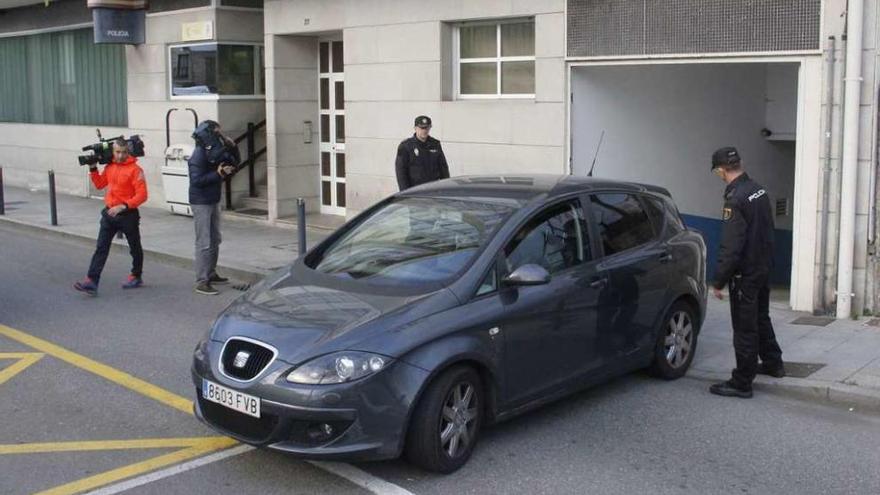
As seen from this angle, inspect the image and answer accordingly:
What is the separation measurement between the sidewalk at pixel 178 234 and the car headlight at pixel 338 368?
678 centimetres

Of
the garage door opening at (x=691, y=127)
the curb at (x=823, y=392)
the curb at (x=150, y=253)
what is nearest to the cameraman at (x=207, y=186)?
the curb at (x=150, y=253)

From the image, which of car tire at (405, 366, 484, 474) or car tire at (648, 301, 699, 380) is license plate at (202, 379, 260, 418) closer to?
car tire at (405, 366, 484, 474)

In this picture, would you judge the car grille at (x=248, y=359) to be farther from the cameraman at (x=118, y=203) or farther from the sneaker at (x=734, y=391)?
the cameraman at (x=118, y=203)

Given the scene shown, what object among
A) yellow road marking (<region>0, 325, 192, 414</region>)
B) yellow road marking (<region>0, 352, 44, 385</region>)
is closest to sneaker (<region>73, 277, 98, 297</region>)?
yellow road marking (<region>0, 325, 192, 414</region>)

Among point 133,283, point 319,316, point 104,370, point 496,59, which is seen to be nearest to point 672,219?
point 319,316

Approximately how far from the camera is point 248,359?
Result: 5.36m

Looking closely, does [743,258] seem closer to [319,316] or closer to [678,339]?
[678,339]

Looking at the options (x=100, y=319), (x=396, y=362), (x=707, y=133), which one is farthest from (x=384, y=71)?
(x=396, y=362)

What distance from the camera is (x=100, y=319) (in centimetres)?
964

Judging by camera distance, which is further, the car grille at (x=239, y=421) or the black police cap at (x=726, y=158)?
the black police cap at (x=726, y=158)

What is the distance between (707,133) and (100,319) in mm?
8469

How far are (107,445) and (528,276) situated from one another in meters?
2.69

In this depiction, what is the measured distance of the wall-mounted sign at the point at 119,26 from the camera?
57.5 ft

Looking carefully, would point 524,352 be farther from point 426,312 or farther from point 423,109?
point 423,109
